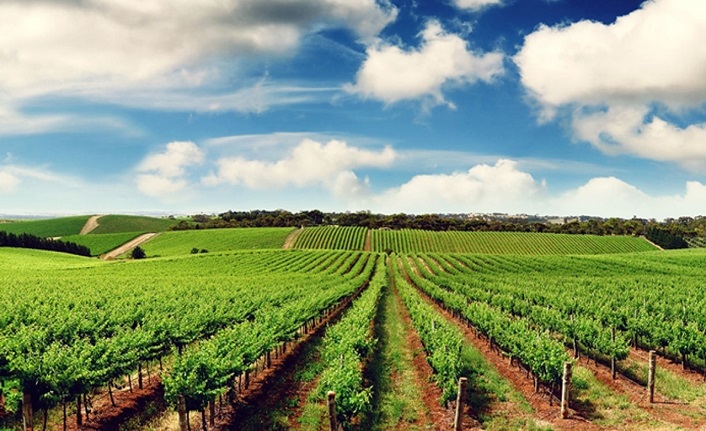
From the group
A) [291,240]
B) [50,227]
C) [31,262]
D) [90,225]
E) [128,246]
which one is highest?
[90,225]

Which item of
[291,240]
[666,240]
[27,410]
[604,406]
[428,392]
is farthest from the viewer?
[666,240]

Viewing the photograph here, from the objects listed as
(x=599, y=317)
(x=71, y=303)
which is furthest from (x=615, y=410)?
(x=71, y=303)

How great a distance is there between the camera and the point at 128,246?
131m

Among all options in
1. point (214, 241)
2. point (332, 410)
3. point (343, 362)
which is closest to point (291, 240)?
point (214, 241)

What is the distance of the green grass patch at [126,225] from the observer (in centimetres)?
17300

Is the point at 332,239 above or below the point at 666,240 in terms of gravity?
below

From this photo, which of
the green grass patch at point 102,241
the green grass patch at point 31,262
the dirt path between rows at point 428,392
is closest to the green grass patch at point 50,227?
the green grass patch at point 102,241

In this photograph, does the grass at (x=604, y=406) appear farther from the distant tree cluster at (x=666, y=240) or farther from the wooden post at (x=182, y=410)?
the distant tree cluster at (x=666, y=240)

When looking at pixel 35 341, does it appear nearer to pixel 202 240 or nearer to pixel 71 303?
pixel 71 303

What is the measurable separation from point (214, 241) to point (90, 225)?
88655 millimetres

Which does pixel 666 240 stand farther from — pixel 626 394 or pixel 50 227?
pixel 50 227

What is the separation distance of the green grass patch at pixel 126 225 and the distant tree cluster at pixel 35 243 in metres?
58.2

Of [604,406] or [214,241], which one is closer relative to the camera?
[604,406]

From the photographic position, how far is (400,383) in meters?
18.1
